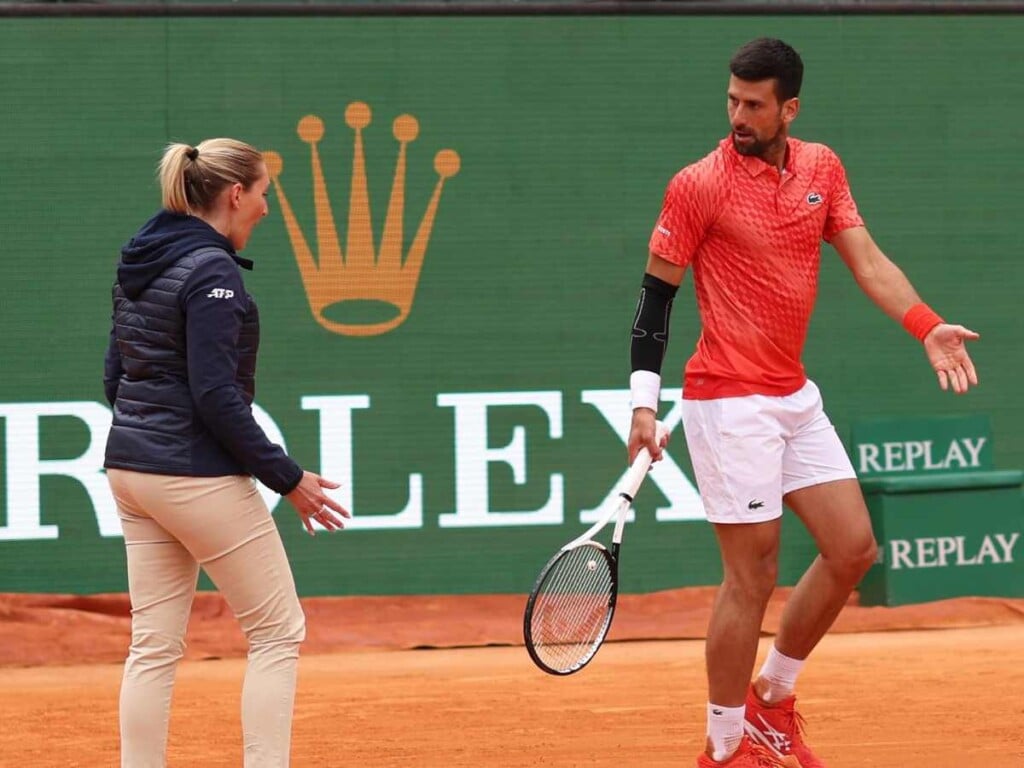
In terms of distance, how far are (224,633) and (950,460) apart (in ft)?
11.9

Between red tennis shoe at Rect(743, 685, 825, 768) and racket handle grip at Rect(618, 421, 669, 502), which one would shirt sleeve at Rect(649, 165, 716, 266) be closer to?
racket handle grip at Rect(618, 421, 669, 502)

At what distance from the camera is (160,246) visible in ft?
13.2

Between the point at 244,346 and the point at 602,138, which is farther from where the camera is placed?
the point at 602,138

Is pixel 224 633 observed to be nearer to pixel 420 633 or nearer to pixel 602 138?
pixel 420 633

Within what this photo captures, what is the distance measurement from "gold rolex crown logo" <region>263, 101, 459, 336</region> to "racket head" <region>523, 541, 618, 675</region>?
12.6ft

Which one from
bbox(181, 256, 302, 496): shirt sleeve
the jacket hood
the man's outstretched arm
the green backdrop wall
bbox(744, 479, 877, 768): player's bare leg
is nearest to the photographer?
bbox(181, 256, 302, 496): shirt sleeve

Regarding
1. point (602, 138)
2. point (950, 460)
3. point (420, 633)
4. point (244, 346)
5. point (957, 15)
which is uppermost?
point (957, 15)

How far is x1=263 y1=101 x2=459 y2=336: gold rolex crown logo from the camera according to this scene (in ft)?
27.3

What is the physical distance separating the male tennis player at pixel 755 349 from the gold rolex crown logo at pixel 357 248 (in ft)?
12.3

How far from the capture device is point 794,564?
8.57 metres

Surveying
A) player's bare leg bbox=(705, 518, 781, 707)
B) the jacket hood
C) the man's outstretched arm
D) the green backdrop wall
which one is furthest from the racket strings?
the green backdrop wall

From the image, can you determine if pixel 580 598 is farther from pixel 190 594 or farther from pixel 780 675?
pixel 190 594

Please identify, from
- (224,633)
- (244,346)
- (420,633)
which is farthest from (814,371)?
(244,346)

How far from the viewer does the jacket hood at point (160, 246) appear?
13.1 ft
